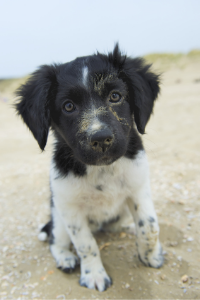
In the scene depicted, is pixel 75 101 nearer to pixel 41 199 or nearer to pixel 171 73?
pixel 41 199

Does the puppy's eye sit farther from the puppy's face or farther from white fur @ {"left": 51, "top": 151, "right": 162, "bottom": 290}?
white fur @ {"left": 51, "top": 151, "right": 162, "bottom": 290}

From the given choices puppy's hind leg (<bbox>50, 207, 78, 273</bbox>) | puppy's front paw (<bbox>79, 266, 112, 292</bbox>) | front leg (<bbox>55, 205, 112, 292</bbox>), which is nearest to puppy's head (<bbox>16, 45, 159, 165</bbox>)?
front leg (<bbox>55, 205, 112, 292</bbox>)

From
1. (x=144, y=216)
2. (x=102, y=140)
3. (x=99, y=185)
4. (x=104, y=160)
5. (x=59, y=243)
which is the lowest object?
(x=59, y=243)

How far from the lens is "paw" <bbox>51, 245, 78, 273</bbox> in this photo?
273cm

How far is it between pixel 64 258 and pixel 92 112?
5.00 ft

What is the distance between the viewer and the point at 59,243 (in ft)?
9.67

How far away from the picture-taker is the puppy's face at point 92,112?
2041 mm

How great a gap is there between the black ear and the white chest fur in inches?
16.1

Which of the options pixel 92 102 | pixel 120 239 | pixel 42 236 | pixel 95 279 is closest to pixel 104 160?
pixel 92 102

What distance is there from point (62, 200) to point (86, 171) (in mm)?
322

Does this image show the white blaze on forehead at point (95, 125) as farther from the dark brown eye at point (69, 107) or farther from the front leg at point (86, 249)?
the front leg at point (86, 249)

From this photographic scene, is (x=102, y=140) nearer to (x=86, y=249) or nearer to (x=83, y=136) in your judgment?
(x=83, y=136)

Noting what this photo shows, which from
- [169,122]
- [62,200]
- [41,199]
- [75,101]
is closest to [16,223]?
[41,199]

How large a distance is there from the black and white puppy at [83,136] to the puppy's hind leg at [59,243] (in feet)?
0.96
